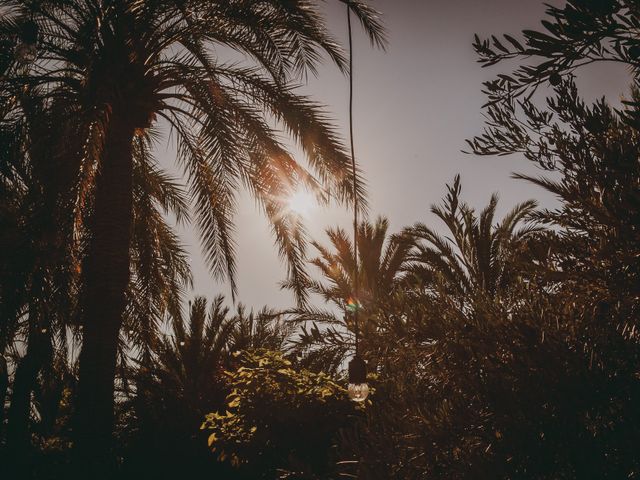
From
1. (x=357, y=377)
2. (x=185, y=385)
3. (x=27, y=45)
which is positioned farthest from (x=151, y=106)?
(x=185, y=385)

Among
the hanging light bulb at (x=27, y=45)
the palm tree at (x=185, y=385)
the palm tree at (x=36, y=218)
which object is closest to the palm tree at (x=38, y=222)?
the palm tree at (x=36, y=218)

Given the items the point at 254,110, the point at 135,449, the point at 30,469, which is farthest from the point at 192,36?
the point at 30,469

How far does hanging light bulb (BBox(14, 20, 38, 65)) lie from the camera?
480 centimetres

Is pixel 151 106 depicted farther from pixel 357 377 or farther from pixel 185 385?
pixel 185 385

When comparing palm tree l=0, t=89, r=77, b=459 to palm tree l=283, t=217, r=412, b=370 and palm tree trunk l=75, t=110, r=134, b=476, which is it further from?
palm tree l=283, t=217, r=412, b=370

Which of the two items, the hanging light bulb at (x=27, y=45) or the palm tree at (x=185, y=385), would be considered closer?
the hanging light bulb at (x=27, y=45)

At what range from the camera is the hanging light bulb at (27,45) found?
15.8 feet

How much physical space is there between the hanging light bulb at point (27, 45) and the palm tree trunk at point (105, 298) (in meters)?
1.06

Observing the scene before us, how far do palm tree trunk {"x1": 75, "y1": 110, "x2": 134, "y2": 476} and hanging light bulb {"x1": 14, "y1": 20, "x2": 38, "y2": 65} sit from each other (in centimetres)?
106

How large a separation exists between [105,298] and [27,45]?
10.1 feet

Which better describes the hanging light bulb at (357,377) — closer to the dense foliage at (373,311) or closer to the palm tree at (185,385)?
the dense foliage at (373,311)

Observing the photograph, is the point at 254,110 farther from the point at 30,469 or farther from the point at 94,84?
the point at 30,469

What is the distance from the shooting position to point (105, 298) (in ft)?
16.7

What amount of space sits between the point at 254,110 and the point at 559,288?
190 inches
